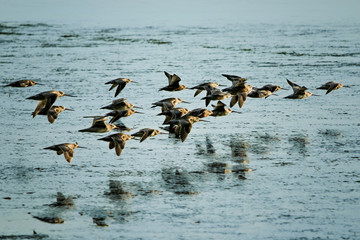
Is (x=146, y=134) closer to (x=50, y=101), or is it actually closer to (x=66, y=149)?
(x=66, y=149)

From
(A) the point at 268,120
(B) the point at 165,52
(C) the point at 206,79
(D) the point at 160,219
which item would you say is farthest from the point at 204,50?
(D) the point at 160,219

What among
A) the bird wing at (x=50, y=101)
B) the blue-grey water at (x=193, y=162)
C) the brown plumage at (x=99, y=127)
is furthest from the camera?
the bird wing at (x=50, y=101)

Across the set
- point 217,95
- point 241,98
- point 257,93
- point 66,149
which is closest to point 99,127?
point 66,149

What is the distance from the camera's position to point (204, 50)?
2417 centimetres

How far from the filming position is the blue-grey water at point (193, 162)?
6855 mm

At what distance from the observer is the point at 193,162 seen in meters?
9.44

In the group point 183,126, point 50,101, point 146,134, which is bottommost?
point 146,134

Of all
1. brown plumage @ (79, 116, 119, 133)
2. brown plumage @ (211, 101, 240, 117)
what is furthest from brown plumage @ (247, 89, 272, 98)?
brown plumage @ (79, 116, 119, 133)

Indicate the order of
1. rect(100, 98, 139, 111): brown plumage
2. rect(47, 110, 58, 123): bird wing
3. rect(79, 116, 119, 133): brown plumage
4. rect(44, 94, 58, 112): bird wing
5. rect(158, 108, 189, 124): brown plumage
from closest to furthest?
rect(79, 116, 119, 133): brown plumage, rect(158, 108, 189, 124): brown plumage, rect(47, 110, 58, 123): bird wing, rect(44, 94, 58, 112): bird wing, rect(100, 98, 139, 111): brown plumage

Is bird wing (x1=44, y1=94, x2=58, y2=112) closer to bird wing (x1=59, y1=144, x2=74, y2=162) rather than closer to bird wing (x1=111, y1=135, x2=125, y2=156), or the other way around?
bird wing (x1=111, y1=135, x2=125, y2=156)

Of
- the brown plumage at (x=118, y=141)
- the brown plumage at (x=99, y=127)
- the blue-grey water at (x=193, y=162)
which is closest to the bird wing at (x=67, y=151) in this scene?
the blue-grey water at (x=193, y=162)

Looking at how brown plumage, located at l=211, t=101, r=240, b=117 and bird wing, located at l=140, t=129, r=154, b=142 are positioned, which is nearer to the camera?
bird wing, located at l=140, t=129, r=154, b=142

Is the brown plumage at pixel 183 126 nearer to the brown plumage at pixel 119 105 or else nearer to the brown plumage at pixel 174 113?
the brown plumage at pixel 174 113

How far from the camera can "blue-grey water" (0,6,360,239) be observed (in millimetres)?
6855
